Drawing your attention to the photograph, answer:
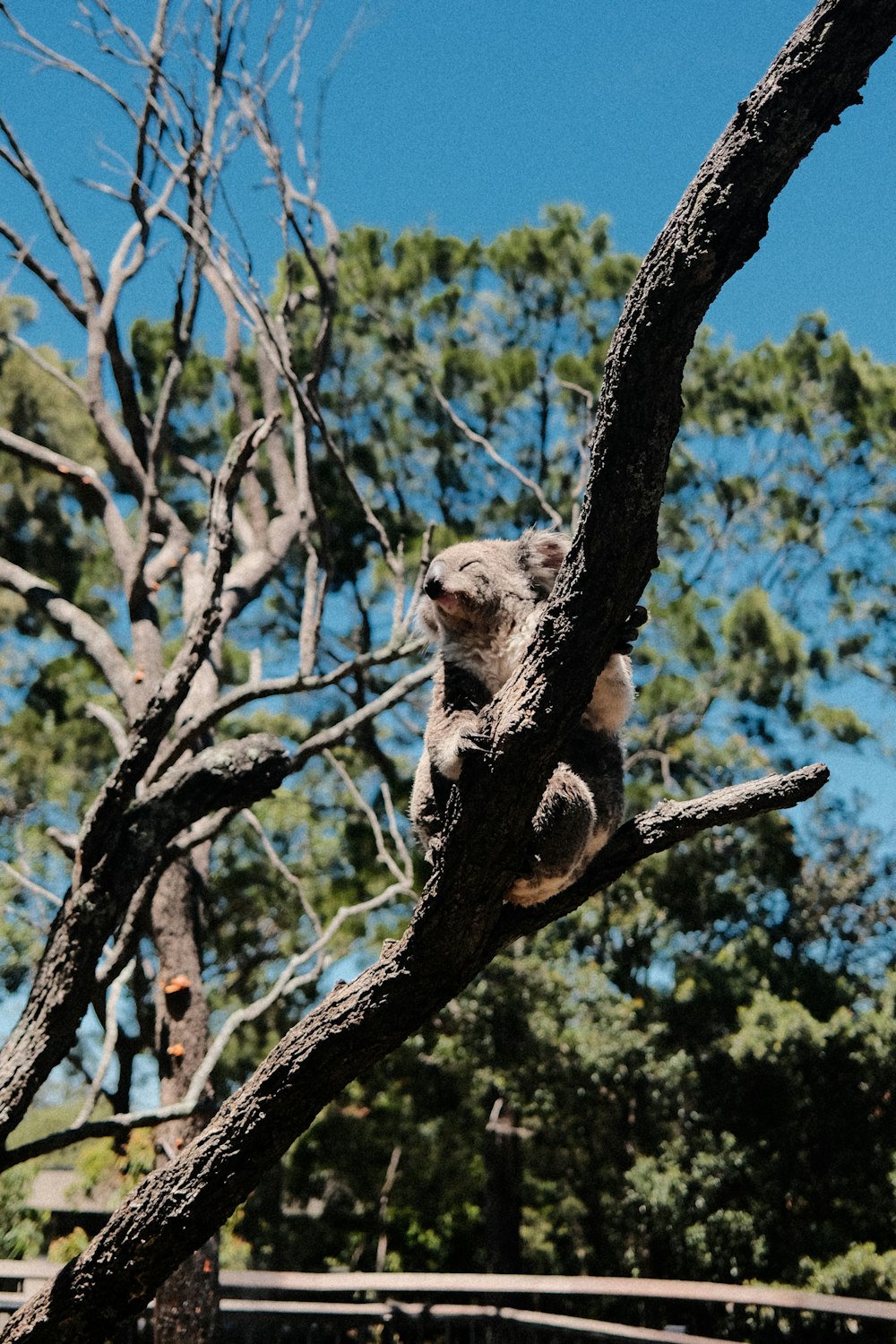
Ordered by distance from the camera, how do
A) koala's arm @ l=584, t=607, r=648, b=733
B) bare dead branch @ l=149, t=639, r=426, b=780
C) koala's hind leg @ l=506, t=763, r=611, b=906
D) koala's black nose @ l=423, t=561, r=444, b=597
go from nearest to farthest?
koala's hind leg @ l=506, t=763, r=611, b=906
koala's arm @ l=584, t=607, r=648, b=733
koala's black nose @ l=423, t=561, r=444, b=597
bare dead branch @ l=149, t=639, r=426, b=780

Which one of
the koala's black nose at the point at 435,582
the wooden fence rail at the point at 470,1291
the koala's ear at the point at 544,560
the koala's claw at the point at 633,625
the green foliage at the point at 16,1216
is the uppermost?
the koala's ear at the point at 544,560

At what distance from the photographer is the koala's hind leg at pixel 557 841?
2863 millimetres

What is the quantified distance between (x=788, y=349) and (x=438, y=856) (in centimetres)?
1123

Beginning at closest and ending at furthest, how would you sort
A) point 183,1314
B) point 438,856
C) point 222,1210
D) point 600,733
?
point 438,856 → point 222,1210 → point 600,733 → point 183,1314

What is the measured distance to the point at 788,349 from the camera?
1227 cm

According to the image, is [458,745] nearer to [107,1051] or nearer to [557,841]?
[557,841]

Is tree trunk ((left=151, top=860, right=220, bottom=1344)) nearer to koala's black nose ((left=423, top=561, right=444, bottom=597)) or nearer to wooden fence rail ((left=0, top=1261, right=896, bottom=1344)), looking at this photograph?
wooden fence rail ((left=0, top=1261, right=896, bottom=1344))

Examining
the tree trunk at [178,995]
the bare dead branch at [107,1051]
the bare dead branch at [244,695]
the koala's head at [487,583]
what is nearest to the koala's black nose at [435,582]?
the koala's head at [487,583]

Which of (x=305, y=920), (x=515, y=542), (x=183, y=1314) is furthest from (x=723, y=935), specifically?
(x=515, y=542)

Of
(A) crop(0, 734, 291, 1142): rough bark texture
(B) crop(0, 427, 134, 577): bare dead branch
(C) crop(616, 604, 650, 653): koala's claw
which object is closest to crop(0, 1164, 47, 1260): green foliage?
(B) crop(0, 427, 134, 577): bare dead branch

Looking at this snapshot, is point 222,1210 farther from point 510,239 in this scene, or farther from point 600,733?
point 510,239

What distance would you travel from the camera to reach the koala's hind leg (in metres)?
2.86

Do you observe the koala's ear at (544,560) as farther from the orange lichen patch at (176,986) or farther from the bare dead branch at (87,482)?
the bare dead branch at (87,482)

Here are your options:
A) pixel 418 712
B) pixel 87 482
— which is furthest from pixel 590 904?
pixel 87 482
